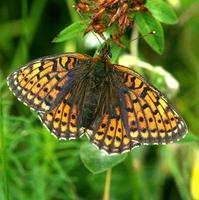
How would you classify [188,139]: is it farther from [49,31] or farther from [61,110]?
[49,31]

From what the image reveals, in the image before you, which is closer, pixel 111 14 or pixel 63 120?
pixel 111 14

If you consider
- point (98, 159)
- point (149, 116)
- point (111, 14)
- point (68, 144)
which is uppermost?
point (111, 14)

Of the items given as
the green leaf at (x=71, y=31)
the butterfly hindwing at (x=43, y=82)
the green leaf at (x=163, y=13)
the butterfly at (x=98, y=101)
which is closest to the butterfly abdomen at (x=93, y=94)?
the butterfly at (x=98, y=101)

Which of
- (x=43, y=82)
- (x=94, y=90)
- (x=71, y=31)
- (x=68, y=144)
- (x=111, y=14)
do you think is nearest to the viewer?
(x=111, y=14)

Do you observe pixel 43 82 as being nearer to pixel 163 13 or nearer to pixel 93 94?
pixel 93 94

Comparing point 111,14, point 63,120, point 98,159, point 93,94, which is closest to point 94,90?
point 93,94

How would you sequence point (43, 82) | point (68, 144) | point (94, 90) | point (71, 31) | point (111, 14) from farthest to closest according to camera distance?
point (68, 144) → point (94, 90) → point (43, 82) → point (71, 31) → point (111, 14)

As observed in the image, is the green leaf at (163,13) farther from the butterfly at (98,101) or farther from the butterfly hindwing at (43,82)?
the butterfly hindwing at (43,82)
